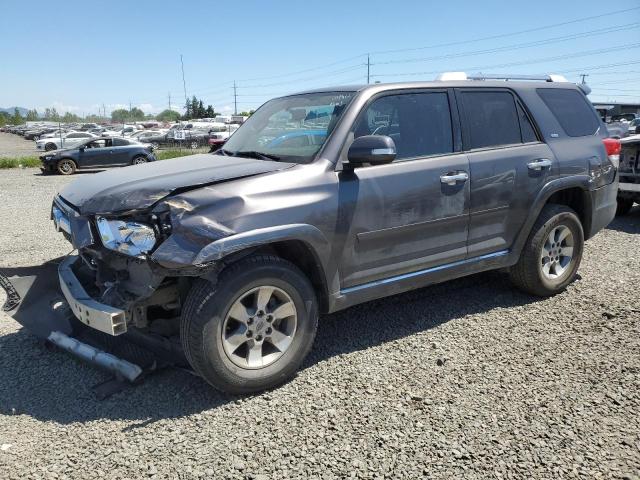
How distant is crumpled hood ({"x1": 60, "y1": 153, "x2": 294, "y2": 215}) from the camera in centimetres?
309

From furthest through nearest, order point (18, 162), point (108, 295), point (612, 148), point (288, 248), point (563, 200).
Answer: point (18, 162)
point (612, 148)
point (563, 200)
point (288, 248)
point (108, 295)

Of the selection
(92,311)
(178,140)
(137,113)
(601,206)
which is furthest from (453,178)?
(137,113)

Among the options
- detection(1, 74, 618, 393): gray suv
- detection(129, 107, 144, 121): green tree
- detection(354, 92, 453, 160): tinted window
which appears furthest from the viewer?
detection(129, 107, 144, 121): green tree

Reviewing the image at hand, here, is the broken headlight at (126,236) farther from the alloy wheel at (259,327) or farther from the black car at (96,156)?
the black car at (96,156)

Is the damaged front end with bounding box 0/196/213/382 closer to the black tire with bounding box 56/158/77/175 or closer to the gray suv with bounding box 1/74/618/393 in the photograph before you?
the gray suv with bounding box 1/74/618/393

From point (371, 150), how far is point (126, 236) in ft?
5.24

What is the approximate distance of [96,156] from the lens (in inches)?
808

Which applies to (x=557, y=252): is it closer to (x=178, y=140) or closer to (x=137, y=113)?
(x=178, y=140)

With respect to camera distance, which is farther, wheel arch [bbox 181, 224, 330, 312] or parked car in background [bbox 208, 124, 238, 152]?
parked car in background [bbox 208, 124, 238, 152]

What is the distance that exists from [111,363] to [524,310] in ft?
11.4

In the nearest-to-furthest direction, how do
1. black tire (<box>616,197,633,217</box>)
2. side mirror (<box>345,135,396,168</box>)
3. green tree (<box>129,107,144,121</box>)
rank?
1. side mirror (<box>345,135,396,168</box>)
2. black tire (<box>616,197,633,217</box>)
3. green tree (<box>129,107,144,121</box>)

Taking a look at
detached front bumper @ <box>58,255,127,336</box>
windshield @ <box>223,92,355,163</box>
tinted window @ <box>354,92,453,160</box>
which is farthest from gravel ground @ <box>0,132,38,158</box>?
tinted window @ <box>354,92,453,160</box>

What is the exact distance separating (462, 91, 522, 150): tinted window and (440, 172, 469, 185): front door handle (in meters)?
0.29

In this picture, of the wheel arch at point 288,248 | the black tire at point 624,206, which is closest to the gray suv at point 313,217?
the wheel arch at point 288,248
